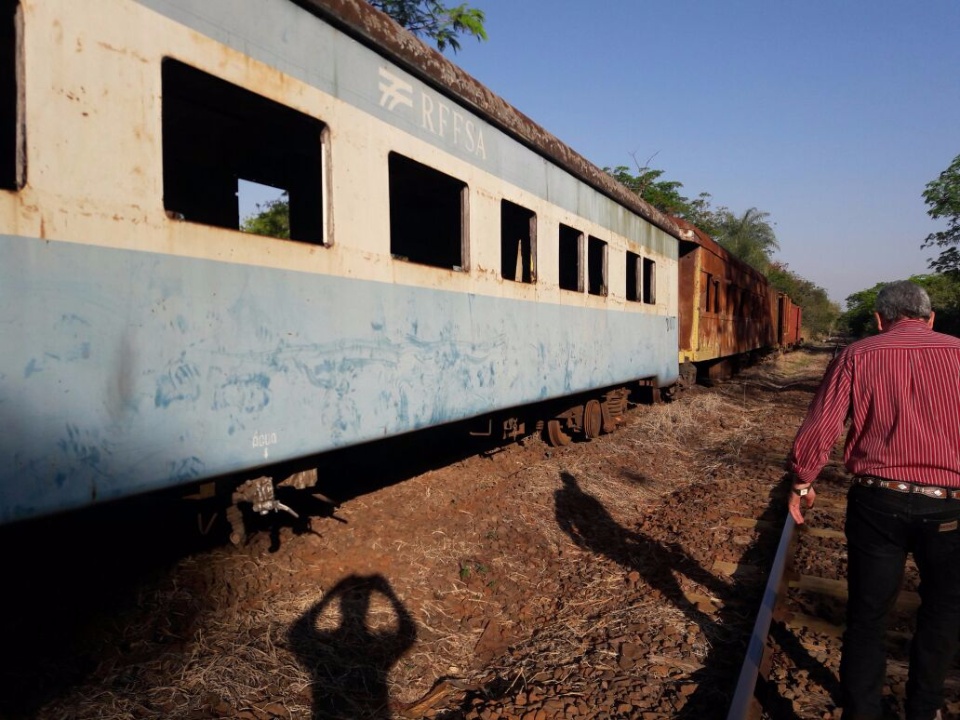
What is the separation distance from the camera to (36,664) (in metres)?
2.91

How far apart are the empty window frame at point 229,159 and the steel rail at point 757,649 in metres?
3.64

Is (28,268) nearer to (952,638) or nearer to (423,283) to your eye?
(423,283)

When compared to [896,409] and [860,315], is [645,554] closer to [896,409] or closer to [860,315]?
[896,409]

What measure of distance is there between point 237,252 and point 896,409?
281 cm

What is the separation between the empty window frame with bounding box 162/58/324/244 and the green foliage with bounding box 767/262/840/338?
4746 centimetres

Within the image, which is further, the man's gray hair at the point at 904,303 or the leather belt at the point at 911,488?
the man's gray hair at the point at 904,303

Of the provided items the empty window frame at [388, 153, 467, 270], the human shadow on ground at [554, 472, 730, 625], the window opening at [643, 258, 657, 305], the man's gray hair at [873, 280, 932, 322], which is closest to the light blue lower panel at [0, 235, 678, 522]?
the human shadow on ground at [554, 472, 730, 625]

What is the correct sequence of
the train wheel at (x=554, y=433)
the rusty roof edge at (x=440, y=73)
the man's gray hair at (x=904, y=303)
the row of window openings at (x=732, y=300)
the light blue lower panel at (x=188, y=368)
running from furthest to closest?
the row of window openings at (x=732, y=300) → the train wheel at (x=554, y=433) → the rusty roof edge at (x=440, y=73) → the man's gray hair at (x=904, y=303) → the light blue lower panel at (x=188, y=368)

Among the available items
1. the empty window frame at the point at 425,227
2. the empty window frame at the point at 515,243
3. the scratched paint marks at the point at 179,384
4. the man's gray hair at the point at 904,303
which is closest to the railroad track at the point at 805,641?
the man's gray hair at the point at 904,303

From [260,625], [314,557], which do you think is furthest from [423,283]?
[260,625]

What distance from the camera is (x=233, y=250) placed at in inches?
118

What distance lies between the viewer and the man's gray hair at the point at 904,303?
2609 millimetres

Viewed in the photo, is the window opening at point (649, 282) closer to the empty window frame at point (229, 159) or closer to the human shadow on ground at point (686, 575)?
the human shadow on ground at point (686, 575)

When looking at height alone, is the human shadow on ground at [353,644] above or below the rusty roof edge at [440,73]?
below
